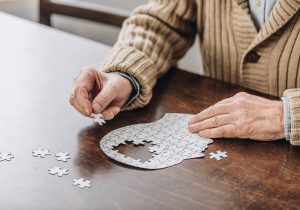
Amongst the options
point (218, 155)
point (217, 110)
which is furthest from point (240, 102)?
point (218, 155)

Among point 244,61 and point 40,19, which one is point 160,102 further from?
point 40,19

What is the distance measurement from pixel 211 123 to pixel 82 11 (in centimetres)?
114

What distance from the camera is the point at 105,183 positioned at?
3.60 feet

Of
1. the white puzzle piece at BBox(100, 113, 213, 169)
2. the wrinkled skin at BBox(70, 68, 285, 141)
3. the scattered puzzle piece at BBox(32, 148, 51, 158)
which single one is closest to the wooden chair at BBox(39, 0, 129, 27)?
the wrinkled skin at BBox(70, 68, 285, 141)

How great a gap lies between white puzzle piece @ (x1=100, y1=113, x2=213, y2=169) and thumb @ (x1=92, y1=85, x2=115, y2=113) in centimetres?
8

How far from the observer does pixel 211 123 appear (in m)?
1.30

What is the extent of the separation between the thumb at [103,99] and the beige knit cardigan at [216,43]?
78 millimetres

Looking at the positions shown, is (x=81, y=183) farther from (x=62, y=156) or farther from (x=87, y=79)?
(x=87, y=79)

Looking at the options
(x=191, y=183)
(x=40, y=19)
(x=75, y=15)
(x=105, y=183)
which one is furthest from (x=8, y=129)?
(x=40, y=19)

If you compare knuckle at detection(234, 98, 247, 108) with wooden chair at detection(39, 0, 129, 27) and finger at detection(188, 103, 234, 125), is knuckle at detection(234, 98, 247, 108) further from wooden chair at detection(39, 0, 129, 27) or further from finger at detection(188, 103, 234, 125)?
wooden chair at detection(39, 0, 129, 27)

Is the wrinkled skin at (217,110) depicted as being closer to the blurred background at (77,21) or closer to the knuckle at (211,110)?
the knuckle at (211,110)

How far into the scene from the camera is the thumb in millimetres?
1341

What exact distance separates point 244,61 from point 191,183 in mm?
623

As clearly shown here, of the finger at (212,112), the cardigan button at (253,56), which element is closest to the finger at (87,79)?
the finger at (212,112)
